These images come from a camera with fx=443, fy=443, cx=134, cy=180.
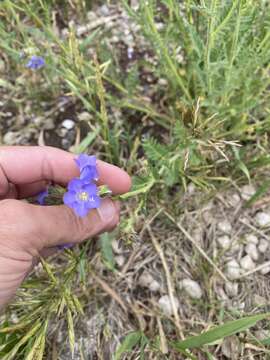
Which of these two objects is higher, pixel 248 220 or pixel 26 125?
pixel 26 125

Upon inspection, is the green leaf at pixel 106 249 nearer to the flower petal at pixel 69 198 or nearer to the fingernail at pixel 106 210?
the fingernail at pixel 106 210

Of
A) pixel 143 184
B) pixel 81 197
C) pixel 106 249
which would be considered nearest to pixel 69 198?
pixel 81 197

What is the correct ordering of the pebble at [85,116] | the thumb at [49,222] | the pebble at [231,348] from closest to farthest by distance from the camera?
the thumb at [49,222]
the pebble at [231,348]
the pebble at [85,116]

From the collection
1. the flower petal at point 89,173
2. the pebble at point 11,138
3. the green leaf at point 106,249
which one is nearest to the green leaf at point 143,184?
the flower petal at point 89,173

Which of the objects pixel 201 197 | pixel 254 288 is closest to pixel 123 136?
pixel 201 197

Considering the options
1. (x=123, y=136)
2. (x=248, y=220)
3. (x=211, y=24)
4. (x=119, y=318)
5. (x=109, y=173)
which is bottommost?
(x=119, y=318)

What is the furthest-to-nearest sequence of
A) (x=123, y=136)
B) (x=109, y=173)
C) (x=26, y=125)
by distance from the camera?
(x=26, y=125)
(x=123, y=136)
(x=109, y=173)

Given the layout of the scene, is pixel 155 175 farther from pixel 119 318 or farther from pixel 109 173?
pixel 119 318
